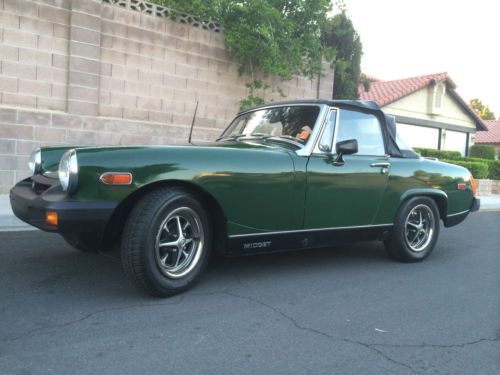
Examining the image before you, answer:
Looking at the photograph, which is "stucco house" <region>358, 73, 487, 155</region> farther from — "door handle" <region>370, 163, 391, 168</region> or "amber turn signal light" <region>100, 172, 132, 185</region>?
"amber turn signal light" <region>100, 172, 132, 185</region>

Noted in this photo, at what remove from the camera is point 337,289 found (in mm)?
4125

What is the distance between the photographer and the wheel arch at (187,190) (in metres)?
3.51

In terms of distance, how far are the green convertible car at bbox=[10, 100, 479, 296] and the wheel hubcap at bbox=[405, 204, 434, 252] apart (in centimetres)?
1

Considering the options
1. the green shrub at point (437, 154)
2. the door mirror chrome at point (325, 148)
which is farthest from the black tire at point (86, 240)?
the green shrub at point (437, 154)

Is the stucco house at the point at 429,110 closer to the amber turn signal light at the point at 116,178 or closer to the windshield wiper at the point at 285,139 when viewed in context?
the windshield wiper at the point at 285,139

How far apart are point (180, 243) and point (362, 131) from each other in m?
2.31

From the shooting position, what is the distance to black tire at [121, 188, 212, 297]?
3.37 meters

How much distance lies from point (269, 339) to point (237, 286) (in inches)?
43.1

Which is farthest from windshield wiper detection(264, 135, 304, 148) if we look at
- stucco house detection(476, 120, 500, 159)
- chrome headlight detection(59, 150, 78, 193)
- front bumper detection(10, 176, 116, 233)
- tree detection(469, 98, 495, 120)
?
tree detection(469, 98, 495, 120)

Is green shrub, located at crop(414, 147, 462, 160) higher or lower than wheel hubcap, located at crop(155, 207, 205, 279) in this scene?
higher

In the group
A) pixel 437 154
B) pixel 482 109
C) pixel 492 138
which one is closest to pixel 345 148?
pixel 437 154

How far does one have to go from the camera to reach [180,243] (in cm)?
364

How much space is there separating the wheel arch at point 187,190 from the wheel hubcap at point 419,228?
2.31m

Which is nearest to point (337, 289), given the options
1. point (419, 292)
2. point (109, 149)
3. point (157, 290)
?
point (419, 292)
